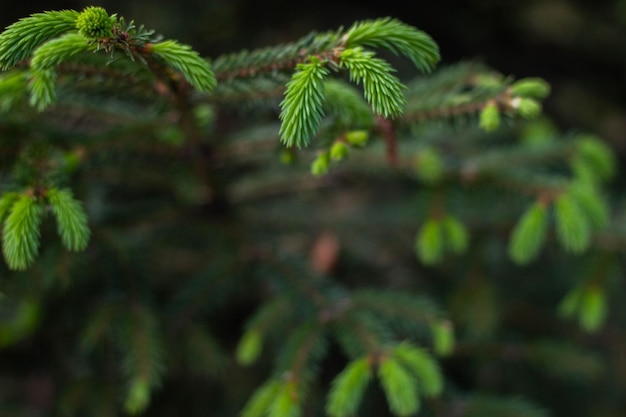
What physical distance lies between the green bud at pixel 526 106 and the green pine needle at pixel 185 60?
645 mm

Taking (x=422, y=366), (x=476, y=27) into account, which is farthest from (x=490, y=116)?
(x=476, y=27)

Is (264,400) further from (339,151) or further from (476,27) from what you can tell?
(476,27)

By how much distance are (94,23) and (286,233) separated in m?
1.23

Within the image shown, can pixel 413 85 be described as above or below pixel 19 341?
above

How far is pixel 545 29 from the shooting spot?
10.6 ft

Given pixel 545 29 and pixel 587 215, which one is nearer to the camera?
pixel 587 215

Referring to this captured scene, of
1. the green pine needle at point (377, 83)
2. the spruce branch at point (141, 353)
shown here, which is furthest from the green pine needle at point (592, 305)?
the spruce branch at point (141, 353)

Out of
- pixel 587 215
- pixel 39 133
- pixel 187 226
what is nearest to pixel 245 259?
pixel 187 226

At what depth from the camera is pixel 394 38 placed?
108 cm

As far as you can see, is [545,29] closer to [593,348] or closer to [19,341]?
[593,348]

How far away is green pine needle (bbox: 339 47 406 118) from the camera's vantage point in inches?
37.6

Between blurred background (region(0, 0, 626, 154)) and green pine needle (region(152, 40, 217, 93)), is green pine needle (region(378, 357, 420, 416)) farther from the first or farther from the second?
blurred background (region(0, 0, 626, 154))

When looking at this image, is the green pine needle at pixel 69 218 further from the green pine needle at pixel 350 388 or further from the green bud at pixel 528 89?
the green bud at pixel 528 89

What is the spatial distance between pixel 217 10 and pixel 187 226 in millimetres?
1164
